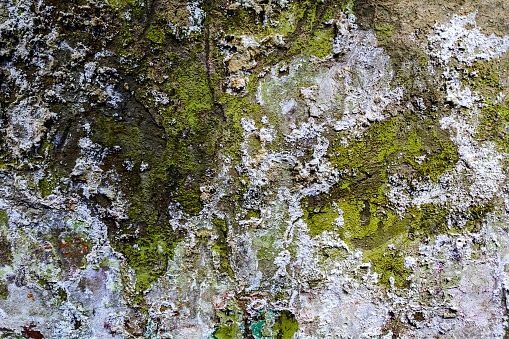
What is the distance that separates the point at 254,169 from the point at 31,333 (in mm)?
1193

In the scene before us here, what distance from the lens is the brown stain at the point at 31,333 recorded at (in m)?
1.28

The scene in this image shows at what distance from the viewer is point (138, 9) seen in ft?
4.04

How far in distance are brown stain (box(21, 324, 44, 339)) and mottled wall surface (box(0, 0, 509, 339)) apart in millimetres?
19

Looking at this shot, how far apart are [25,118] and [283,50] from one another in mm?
1115

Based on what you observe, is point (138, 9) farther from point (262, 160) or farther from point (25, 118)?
point (262, 160)

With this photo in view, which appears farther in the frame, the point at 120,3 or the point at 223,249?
the point at 223,249

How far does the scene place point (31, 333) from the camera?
128cm

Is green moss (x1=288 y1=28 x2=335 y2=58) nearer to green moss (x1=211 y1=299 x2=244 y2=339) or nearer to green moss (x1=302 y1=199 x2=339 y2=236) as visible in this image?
green moss (x1=302 y1=199 x2=339 y2=236)

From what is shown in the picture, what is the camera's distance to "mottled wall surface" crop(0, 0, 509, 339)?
1.25m

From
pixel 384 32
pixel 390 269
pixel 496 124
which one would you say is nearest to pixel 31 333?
pixel 390 269

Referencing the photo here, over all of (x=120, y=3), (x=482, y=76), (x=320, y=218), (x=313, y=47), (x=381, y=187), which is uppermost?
(x=120, y=3)

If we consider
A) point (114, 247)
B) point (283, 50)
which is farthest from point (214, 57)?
point (114, 247)

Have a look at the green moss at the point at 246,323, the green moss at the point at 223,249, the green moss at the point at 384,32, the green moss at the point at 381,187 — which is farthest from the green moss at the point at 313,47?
the green moss at the point at 246,323

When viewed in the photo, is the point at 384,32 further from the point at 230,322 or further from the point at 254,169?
the point at 230,322
